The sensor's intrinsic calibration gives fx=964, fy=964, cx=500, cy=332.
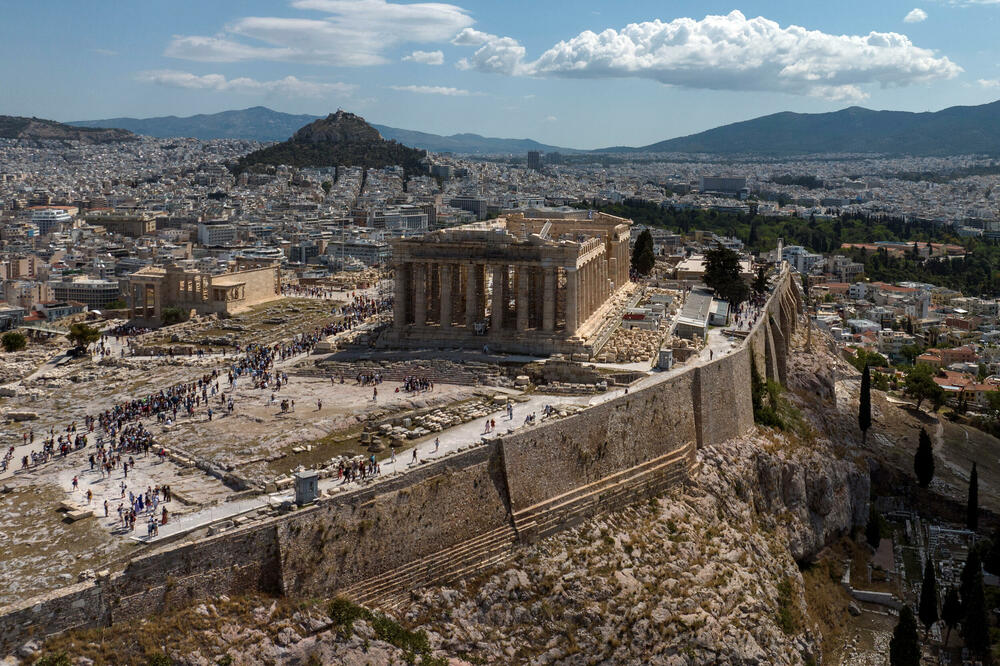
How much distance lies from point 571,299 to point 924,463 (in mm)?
20096

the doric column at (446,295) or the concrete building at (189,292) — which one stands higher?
the doric column at (446,295)

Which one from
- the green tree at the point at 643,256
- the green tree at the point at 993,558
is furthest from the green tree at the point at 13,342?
the green tree at the point at 993,558

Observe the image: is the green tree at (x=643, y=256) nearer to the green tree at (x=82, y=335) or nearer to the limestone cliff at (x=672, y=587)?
the limestone cliff at (x=672, y=587)

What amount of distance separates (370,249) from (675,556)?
68547mm

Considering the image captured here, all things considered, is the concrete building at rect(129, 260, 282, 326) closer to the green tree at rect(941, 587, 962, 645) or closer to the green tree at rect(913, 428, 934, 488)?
the green tree at rect(913, 428, 934, 488)

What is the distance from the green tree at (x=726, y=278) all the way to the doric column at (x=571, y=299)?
17.6 meters

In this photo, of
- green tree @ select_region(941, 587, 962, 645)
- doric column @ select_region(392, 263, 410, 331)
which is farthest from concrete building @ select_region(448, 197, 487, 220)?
green tree @ select_region(941, 587, 962, 645)

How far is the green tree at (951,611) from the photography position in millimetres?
32812

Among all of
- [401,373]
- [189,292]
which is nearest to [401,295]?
[401,373]

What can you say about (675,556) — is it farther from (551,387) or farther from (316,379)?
(316,379)

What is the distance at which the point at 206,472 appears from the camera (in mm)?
25234

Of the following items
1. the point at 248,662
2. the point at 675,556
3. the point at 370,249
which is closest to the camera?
the point at 248,662

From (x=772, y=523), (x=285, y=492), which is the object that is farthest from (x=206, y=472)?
(x=772, y=523)

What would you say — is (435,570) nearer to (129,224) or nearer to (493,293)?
(493,293)
